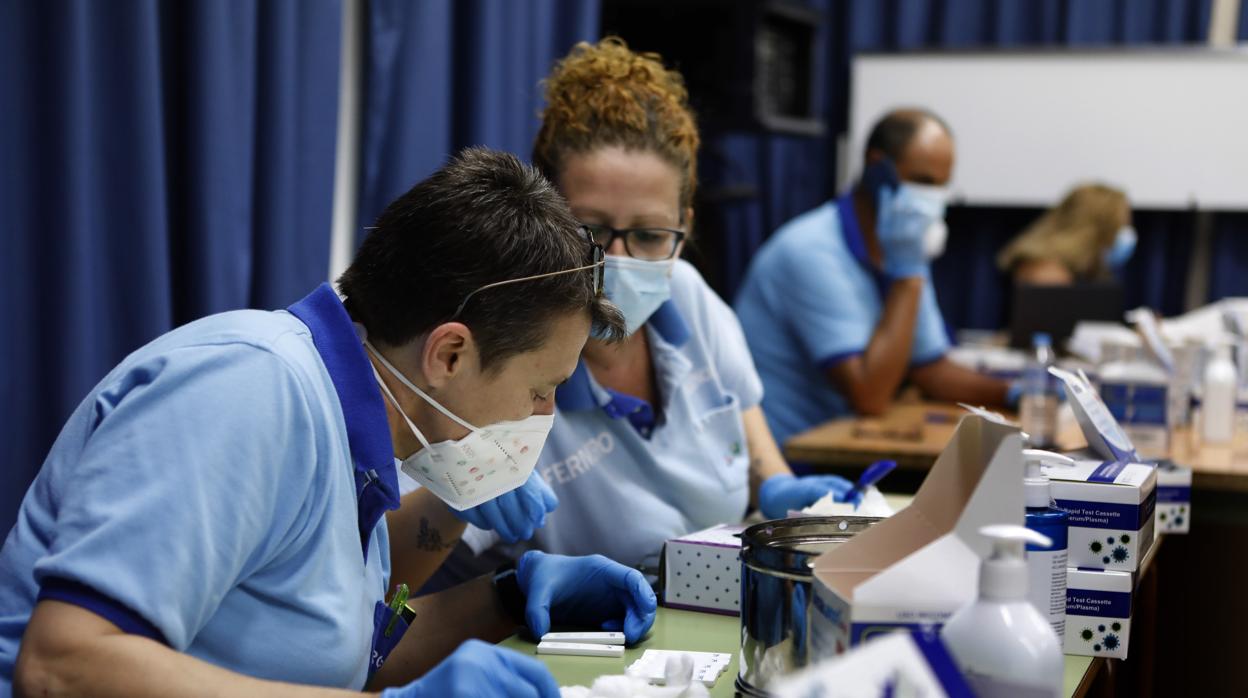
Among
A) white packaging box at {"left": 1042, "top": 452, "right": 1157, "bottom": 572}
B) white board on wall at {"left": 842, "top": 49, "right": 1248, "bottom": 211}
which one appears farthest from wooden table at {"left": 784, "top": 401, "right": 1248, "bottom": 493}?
white board on wall at {"left": 842, "top": 49, "right": 1248, "bottom": 211}

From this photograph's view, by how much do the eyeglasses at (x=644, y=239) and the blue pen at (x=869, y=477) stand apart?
0.40m

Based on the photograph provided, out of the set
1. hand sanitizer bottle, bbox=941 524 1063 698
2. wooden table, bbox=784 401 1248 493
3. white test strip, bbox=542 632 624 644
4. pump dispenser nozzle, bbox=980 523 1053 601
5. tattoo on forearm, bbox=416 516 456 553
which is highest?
pump dispenser nozzle, bbox=980 523 1053 601

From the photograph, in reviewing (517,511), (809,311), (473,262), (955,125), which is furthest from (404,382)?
(955,125)

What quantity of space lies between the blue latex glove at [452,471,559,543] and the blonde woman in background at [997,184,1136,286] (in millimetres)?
3145

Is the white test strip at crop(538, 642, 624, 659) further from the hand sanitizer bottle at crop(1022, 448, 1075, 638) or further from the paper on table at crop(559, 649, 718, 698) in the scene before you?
the hand sanitizer bottle at crop(1022, 448, 1075, 638)

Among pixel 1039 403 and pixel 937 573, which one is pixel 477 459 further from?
pixel 1039 403

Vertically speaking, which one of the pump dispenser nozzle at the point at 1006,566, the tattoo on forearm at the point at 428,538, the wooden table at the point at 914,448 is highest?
the pump dispenser nozzle at the point at 1006,566

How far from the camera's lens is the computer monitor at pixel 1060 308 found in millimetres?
3980

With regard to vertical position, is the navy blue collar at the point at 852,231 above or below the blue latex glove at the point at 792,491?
above

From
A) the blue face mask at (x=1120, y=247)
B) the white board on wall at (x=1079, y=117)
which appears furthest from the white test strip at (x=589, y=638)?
the white board on wall at (x=1079, y=117)

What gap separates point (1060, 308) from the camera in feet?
13.2

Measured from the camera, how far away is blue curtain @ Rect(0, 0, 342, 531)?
174 cm

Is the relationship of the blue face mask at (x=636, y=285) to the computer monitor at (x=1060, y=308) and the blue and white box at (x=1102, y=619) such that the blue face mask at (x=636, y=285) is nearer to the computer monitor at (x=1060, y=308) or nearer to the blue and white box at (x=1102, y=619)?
the blue and white box at (x=1102, y=619)

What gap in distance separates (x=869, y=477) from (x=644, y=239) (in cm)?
43
